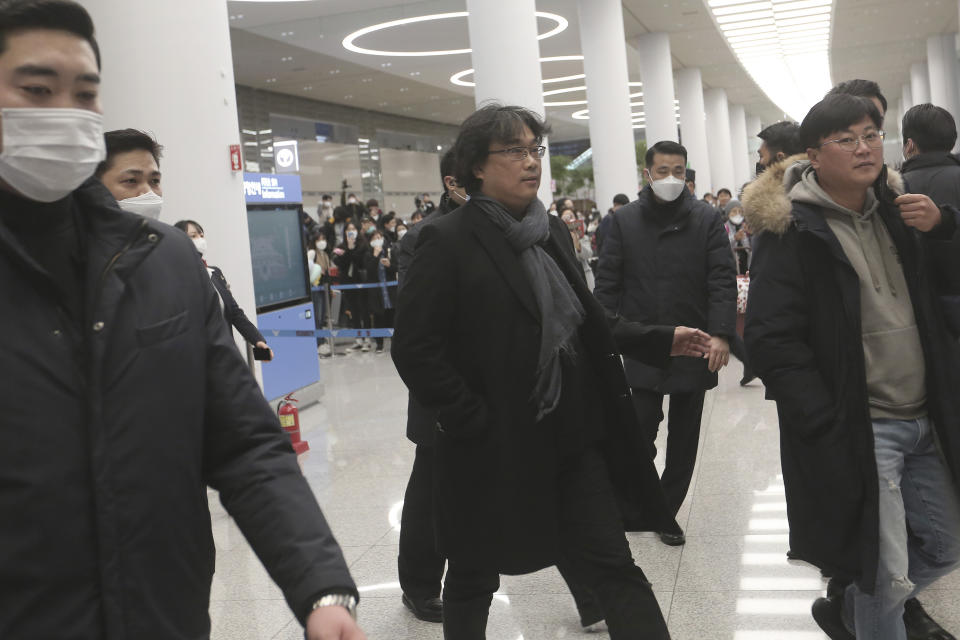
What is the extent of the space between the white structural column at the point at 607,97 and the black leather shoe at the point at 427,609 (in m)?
16.5

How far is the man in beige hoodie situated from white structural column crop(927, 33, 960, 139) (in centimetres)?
3528

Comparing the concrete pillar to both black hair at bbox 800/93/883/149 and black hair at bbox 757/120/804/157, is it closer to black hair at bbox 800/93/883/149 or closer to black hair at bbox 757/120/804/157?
black hair at bbox 757/120/804/157

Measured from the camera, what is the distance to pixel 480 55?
439 inches

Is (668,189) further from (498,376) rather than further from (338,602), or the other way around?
(338,602)

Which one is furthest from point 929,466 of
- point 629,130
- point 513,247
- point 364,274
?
point 629,130

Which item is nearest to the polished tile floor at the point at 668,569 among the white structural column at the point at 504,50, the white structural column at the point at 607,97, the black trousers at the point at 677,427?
the black trousers at the point at 677,427

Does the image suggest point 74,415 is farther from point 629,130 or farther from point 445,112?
point 445,112

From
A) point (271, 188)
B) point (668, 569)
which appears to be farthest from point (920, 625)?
point (271, 188)

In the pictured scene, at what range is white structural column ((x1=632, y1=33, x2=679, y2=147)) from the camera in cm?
2677

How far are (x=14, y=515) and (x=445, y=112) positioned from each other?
40397 mm

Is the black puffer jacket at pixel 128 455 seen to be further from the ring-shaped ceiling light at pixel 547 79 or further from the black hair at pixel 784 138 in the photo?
the ring-shaped ceiling light at pixel 547 79

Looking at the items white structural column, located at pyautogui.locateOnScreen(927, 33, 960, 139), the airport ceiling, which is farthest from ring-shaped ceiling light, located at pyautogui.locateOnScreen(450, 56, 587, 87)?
white structural column, located at pyautogui.locateOnScreen(927, 33, 960, 139)

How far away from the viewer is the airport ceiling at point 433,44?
2147 centimetres

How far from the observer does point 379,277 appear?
15891 millimetres
